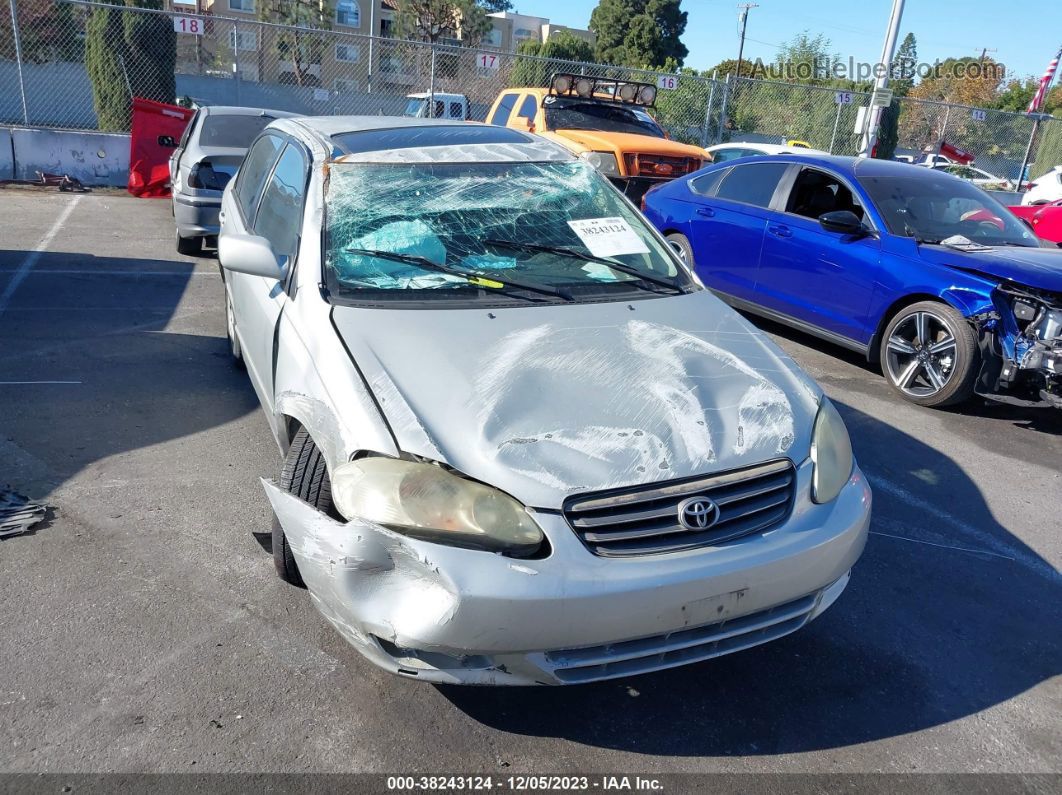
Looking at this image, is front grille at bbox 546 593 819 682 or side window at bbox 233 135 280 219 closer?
front grille at bbox 546 593 819 682

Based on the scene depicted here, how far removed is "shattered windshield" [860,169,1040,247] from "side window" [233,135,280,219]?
172 inches

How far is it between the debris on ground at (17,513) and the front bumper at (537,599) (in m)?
1.71

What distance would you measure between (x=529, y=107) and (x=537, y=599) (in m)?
11.3

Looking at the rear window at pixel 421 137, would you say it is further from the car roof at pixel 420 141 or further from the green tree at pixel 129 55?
the green tree at pixel 129 55

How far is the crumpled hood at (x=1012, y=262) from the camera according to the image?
527cm

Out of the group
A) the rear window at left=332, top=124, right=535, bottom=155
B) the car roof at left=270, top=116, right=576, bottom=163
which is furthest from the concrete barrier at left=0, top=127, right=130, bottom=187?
the rear window at left=332, top=124, right=535, bottom=155

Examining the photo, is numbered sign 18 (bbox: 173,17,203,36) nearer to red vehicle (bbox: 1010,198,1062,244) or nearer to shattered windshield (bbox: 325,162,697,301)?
shattered windshield (bbox: 325,162,697,301)

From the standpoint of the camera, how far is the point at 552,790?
2.41 metres

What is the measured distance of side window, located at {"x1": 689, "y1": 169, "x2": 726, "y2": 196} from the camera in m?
7.71

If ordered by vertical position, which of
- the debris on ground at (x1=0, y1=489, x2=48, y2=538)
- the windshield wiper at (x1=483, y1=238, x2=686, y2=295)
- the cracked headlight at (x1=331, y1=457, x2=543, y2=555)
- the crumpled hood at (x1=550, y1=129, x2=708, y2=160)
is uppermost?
the crumpled hood at (x1=550, y1=129, x2=708, y2=160)

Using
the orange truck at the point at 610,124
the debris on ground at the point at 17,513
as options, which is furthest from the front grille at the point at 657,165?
the debris on ground at the point at 17,513

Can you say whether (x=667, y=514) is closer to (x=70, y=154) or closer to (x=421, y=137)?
(x=421, y=137)

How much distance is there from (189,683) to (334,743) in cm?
57

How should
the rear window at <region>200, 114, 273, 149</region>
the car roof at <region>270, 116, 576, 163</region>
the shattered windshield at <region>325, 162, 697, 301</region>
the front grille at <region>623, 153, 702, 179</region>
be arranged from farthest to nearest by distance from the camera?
the front grille at <region>623, 153, 702, 179</region> → the rear window at <region>200, 114, 273, 149</region> → the car roof at <region>270, 116, 576, 163</region> → the shattered windshield at <region>325, 162, 697, 301</region>
